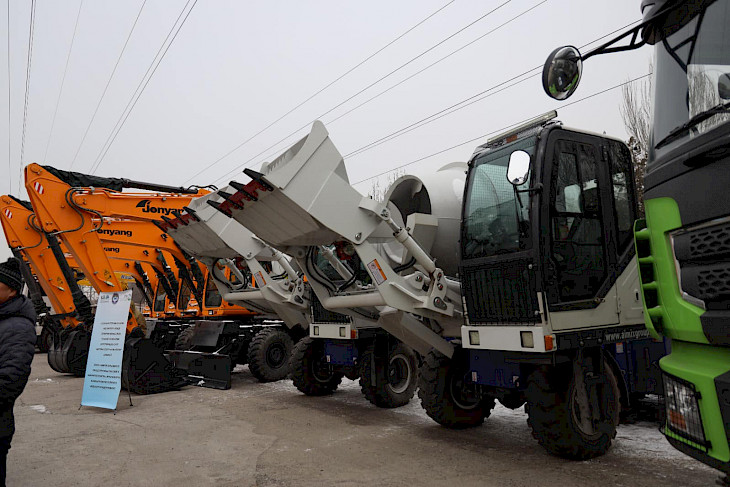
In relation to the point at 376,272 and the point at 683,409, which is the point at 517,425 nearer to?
the point at 376,272

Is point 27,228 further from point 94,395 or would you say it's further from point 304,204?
point 304,204

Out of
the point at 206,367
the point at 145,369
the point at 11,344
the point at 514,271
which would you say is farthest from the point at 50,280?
the point at 514,271

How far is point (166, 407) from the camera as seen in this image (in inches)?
341

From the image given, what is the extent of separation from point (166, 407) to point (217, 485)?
4.29 m

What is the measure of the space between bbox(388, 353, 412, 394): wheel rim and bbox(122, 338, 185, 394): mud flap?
4487 mm

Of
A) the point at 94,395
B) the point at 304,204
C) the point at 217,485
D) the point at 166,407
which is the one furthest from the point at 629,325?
the point at 94,395

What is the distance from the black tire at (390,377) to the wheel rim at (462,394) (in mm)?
1690

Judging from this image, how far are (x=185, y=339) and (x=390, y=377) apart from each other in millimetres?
6270

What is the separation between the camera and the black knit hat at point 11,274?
4.12 m

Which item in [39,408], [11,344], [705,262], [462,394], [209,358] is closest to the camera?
[705,262]

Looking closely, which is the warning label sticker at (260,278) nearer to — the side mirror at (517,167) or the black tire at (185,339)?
the black tire at (185,339)

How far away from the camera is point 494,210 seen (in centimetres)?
534

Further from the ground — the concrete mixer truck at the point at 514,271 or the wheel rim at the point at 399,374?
the concrete mixer truck at the point at 514,271

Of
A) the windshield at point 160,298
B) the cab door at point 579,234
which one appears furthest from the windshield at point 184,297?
the cab door at point 579,234
